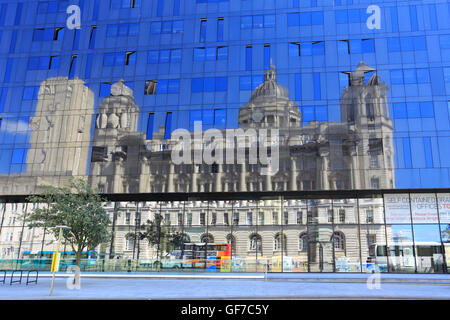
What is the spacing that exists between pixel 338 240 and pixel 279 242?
513cm

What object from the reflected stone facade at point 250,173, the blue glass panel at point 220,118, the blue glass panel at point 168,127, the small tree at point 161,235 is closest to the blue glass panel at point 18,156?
the reflected stone facade at point 250,173

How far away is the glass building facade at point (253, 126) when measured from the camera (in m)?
30.4

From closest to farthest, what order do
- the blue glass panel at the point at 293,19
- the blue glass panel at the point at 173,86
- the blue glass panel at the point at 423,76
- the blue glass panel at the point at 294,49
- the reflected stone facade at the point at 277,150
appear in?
the reflected stone facade at the point at 277,150, the blue glass panel at the point at 423,76, the blue glass panel at the point at 294,49, the blue glass panel at the point at 173,86, the blue glass panel at the point at 293,19

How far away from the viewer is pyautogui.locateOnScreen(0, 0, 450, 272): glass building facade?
30438 mm

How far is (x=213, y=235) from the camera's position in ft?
107

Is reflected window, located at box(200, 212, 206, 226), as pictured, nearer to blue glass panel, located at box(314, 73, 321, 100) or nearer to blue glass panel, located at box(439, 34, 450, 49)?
blue glass panel, located at box(314, 73, 321, 100)

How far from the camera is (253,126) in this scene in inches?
1252

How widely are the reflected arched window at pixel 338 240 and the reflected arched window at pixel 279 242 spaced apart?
4322mm

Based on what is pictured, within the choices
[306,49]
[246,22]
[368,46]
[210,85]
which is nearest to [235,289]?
[210,85]

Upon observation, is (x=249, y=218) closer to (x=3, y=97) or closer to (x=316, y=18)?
(x=316, y=18)

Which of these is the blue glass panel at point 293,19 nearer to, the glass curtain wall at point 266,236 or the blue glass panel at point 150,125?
the blue glass panel at point 150,125

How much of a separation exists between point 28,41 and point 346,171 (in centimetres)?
3293

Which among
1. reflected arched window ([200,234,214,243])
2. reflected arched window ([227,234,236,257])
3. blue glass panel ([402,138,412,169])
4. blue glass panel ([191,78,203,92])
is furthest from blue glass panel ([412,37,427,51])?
reflected arched window ([200,234,214,243])
